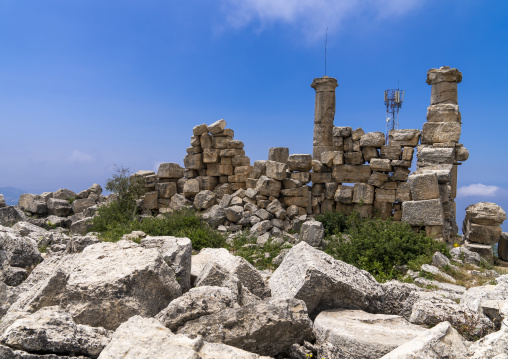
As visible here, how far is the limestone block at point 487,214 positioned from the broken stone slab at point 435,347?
30.6 ft

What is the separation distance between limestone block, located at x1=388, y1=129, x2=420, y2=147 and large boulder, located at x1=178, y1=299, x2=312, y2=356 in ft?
32.2

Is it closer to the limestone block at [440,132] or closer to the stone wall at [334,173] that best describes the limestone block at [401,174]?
the stone wall at [334,173]

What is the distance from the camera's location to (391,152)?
12578 millimetres

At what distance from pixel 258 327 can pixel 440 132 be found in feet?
35.1

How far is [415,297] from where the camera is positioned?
187 inches

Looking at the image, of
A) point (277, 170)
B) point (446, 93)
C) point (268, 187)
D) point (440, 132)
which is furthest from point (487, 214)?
point (268, 187)

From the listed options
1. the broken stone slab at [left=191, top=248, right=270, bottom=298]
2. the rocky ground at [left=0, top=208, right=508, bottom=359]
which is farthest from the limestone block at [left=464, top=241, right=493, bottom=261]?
the broken stone slab at [left=191, top=248, right=270, bottom=298]

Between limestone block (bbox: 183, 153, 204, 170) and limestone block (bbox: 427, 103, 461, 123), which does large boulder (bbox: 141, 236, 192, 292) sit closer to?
limestone block (bbox: 427, 103, 461, 123)

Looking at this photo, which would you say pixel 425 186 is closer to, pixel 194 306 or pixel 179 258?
pixel 179 258

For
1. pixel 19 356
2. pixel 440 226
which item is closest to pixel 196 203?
pixel 440 226

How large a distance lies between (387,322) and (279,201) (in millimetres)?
9302

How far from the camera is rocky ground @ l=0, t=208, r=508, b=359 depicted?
10.5 feet

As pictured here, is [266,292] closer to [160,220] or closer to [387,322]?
[387,322]

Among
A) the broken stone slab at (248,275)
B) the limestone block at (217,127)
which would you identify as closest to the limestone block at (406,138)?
the limestone block at (217,127)
